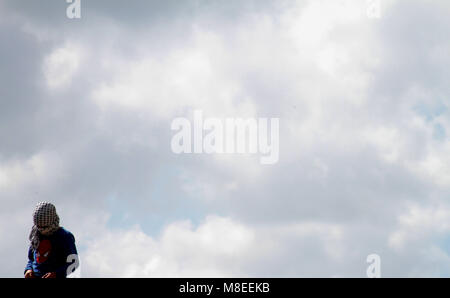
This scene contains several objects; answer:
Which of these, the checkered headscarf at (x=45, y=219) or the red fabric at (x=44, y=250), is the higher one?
the checkered headscarf at (x=45, y=219)

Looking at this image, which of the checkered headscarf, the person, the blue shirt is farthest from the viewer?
the blue shirt

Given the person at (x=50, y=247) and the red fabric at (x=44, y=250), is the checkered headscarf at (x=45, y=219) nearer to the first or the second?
the person at (x=50, y=247)

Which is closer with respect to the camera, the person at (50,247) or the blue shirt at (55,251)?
the person at (50,247)

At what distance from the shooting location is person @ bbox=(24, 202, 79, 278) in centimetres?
1781

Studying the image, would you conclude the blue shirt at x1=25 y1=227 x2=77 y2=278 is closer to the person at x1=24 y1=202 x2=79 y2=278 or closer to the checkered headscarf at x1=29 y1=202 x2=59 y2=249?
the person at x1=24 y1=202 x2=79 y2=278

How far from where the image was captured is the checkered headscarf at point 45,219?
1769 centimetres

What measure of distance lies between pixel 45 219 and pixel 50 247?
3.21 ft

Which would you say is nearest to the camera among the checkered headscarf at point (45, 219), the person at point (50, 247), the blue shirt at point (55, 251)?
the checkered headscarf at point (45, 219)

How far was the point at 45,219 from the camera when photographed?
17781 mm

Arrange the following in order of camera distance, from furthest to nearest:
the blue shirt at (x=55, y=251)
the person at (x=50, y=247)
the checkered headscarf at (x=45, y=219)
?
1. the blue shirt at (x=55, y=251)
2. the person at (x=50, y=247)
3. the checkered headscarf at (x=45, y=219)

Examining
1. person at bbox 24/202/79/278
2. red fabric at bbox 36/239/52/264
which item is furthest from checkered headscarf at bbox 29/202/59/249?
red fabric at bbox 36/239/52/264

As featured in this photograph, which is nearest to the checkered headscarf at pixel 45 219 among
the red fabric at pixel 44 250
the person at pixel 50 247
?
the person at pixel 50 247
